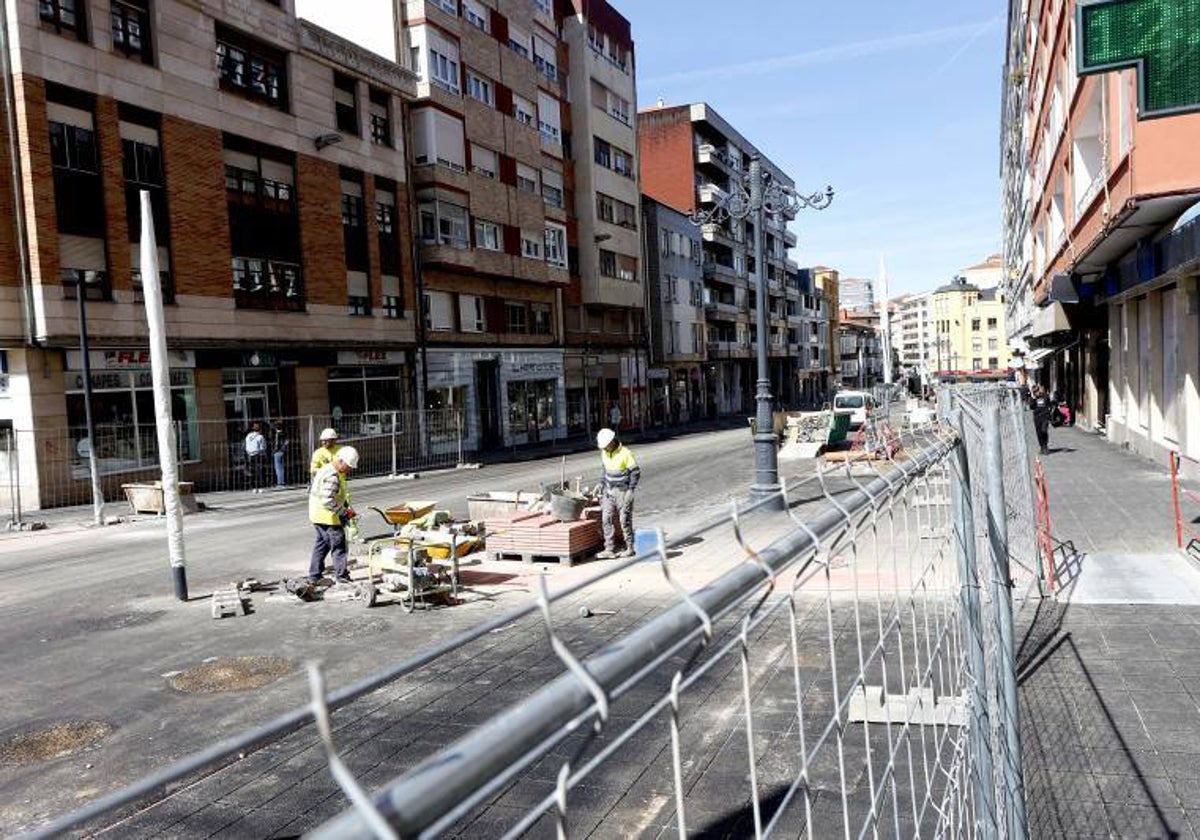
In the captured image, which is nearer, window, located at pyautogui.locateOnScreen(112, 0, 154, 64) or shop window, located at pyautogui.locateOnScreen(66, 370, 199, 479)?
shop window, located at pyautogui.locateOnScreen(66, 370, 199, 479)

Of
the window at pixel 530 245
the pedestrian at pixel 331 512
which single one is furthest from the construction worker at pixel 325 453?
the window at pixel 530 245

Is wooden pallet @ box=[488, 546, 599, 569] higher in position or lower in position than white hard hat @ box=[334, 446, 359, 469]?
lower

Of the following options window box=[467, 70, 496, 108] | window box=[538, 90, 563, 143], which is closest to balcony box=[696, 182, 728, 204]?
window box=[538, 90, 563, 143]

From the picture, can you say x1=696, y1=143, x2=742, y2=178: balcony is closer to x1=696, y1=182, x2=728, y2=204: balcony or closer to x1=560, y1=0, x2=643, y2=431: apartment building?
x1=696, y1=182, x2=728, y2=204: balcony

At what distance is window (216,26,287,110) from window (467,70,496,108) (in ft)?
33.8

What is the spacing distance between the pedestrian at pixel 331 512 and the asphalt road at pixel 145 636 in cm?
96

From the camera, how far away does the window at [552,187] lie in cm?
4399

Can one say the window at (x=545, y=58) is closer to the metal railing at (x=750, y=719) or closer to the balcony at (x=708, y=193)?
the balcony at (x=708, y=193)

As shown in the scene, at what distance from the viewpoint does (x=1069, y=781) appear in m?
4.95

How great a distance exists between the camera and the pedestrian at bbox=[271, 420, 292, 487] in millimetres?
25312

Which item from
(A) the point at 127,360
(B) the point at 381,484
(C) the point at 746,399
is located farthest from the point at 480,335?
(C) the point at 746,399

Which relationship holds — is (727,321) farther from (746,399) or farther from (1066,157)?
(1066,157)

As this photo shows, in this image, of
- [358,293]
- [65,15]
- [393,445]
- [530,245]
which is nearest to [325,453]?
[393,445]

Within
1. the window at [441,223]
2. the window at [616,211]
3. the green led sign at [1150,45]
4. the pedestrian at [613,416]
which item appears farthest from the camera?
the window at [616,211]
